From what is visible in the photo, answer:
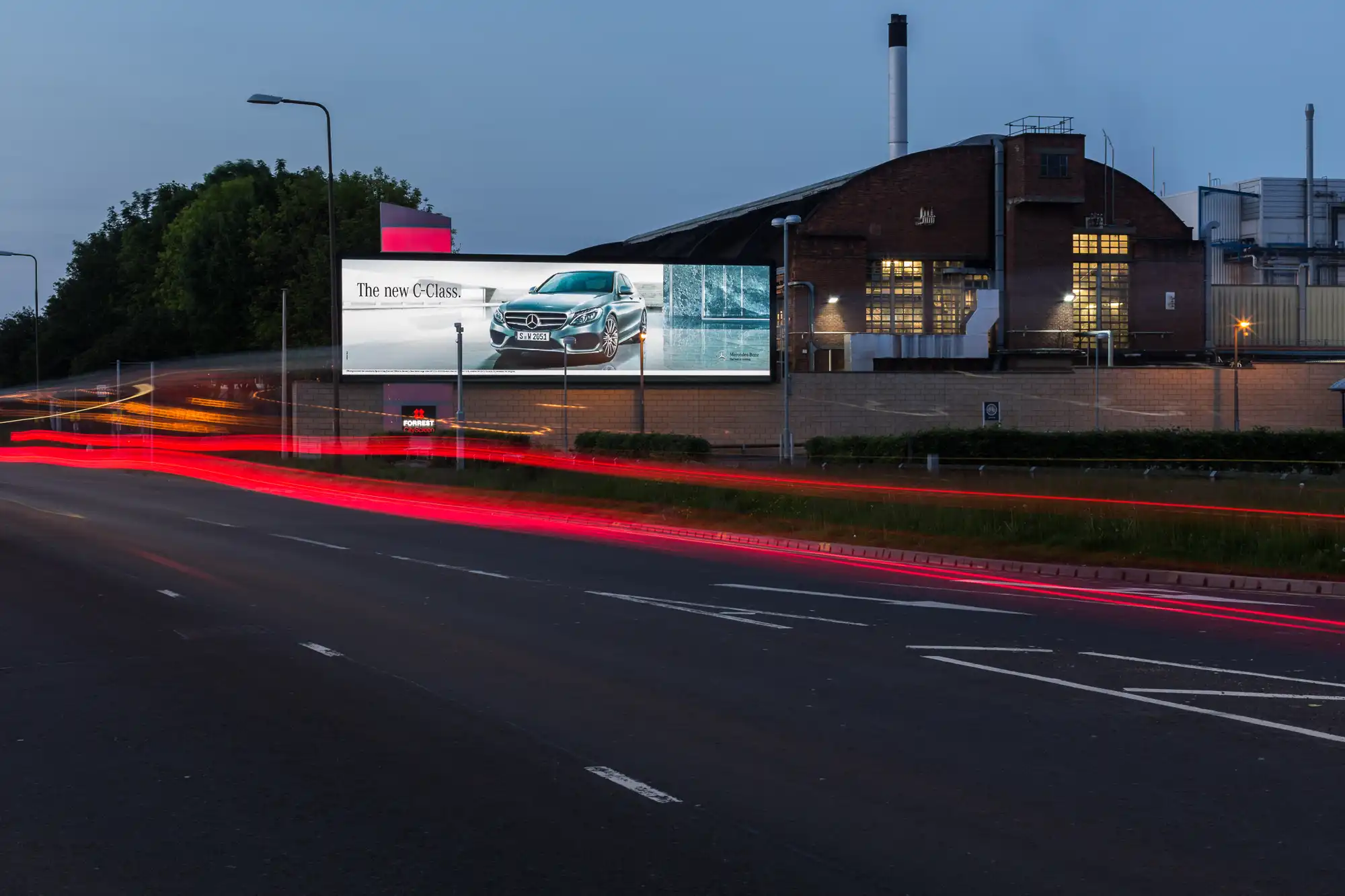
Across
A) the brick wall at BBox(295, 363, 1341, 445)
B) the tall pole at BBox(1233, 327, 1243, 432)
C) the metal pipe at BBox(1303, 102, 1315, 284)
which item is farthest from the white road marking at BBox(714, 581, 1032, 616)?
the metal pipe at BBox(1303, 102, 1315, 284)

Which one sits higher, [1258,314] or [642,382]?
[1258,314]

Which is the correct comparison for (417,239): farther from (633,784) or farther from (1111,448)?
(633,784)

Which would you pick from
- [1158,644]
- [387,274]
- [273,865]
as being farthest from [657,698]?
[387,274]

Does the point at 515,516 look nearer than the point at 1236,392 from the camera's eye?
Yes

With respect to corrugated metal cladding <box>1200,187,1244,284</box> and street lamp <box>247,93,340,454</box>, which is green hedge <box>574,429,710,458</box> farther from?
corrugated metal cladding <box>1200,187,1244,284</box>

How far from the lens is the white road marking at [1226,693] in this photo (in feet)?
33.5

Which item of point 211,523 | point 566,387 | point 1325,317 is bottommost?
point 211,523

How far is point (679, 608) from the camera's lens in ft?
50.6

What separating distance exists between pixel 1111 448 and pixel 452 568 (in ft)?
99.7

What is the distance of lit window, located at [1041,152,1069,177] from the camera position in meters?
74.6

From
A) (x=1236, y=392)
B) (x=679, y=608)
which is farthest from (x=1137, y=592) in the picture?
(x=1236, y=392)

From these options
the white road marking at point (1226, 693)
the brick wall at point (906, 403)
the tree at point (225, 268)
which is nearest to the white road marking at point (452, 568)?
the white road marking at point (1226, 693)

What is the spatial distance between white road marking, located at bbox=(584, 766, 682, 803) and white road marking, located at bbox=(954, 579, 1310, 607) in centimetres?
1070

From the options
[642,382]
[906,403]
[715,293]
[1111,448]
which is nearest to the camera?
[1111,448]
